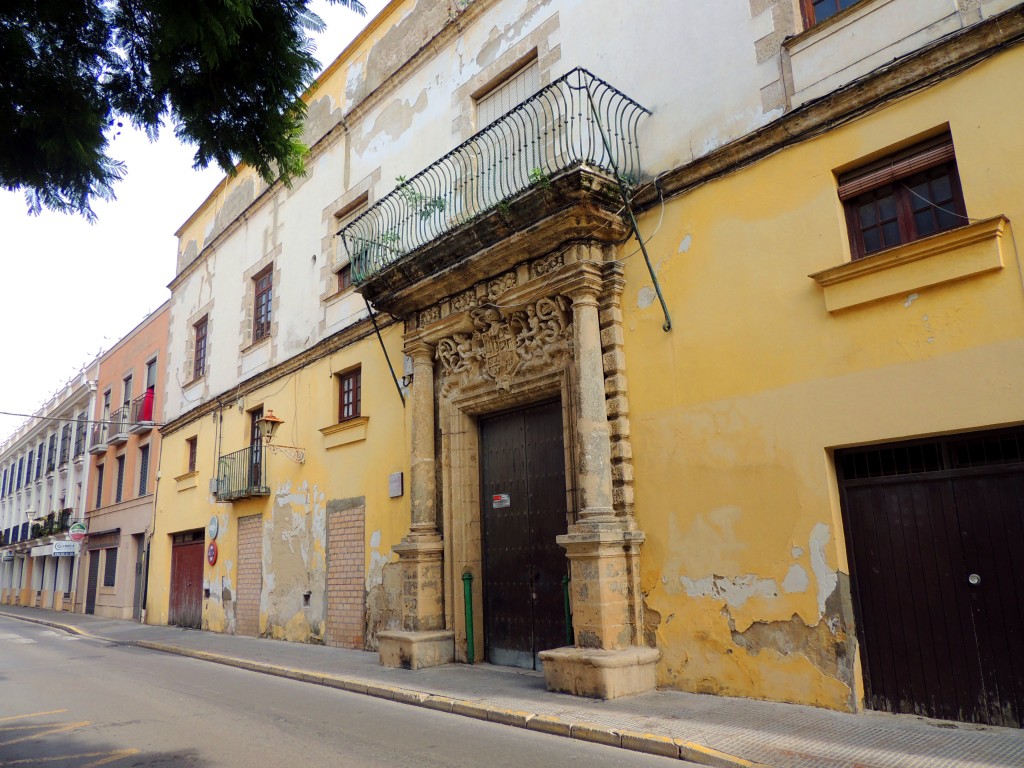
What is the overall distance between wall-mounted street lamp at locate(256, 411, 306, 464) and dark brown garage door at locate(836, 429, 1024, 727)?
990cm

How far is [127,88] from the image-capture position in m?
5.02

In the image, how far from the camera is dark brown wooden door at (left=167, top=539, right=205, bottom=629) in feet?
55.7

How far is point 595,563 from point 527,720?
1.70 metres

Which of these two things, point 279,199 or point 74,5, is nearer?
point 74,5

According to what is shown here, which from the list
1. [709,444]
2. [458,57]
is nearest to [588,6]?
[458,57]

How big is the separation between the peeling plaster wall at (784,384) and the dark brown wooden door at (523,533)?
1.42 metres

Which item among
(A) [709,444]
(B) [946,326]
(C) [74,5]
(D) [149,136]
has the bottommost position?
(A) [709,444]

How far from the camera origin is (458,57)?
446 inches

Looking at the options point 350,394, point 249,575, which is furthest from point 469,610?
point 249,575

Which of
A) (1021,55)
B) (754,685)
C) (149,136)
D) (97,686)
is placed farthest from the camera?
(97,686)

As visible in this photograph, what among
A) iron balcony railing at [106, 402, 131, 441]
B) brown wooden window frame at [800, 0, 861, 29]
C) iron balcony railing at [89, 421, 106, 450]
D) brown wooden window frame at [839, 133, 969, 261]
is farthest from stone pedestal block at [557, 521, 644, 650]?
iron balcony railing at [89, 421, 106, 450]

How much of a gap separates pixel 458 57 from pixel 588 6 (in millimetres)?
2650

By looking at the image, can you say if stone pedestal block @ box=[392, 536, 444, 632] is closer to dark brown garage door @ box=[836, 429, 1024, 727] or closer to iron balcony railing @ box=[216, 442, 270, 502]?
dark brown garage door @ box=[836, 429, 1024, 727]

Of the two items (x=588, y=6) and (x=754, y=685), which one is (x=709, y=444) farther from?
(x=588, y=6)
